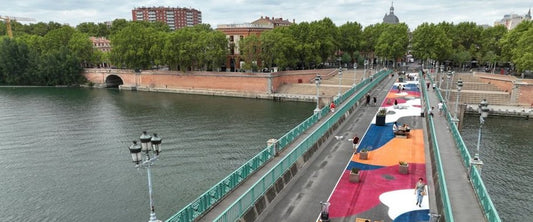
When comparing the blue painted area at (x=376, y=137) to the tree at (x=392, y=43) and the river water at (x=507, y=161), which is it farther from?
the tree at (x=392, y=43)

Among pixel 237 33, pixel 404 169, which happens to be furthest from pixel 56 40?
pixel 404 169

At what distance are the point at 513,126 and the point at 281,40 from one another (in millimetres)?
45578

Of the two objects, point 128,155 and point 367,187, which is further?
point 128,155

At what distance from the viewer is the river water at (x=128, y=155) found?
2512cm

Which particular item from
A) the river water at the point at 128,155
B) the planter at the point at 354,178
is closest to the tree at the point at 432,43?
the river water at the point at 128,155

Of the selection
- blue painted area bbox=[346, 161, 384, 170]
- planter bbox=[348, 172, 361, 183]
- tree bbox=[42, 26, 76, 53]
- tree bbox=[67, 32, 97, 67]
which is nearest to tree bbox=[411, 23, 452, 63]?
blue painted area bbox=[346, 161, 384, 170]

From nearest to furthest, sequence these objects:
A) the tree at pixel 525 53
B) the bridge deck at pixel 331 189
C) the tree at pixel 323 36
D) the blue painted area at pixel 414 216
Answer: the bridge deck at pixel 331 189, the blue painted area at pixel 414 216, the tree at pixel 525 53, the tree at pixel 323 36

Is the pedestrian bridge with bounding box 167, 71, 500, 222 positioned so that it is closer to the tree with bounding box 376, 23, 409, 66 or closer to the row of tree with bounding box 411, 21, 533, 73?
the tree with bounding box 376, 23, 409, 66

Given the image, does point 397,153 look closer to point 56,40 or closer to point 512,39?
point 512,39

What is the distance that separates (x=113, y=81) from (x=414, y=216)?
103 metres

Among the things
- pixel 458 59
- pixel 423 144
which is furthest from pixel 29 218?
pixel 458 59

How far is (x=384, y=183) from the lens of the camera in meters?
19.9

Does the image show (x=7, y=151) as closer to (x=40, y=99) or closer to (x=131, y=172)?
(x=131, y=172)

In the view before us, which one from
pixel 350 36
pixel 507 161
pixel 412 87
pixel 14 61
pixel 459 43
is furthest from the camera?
pixel 350 36
